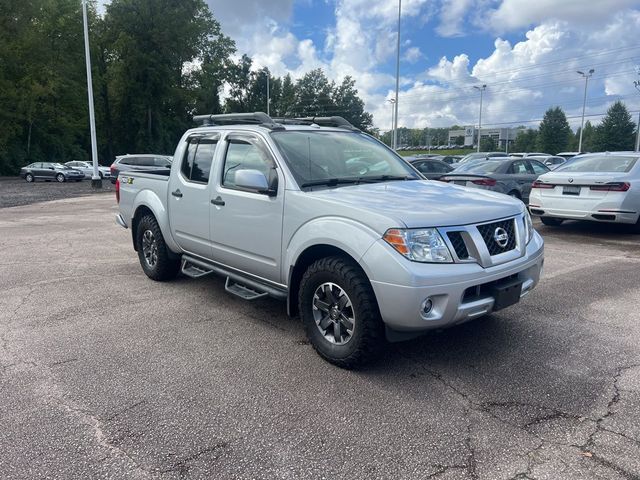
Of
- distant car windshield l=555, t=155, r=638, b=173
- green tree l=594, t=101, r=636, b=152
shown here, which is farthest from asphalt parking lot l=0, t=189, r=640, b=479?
green tree l=594, t=101, r=636, b=152

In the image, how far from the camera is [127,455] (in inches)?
105

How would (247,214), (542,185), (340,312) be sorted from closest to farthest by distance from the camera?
(340,312)
(247,214)
(542,185)

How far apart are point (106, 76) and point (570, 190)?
50718 mm

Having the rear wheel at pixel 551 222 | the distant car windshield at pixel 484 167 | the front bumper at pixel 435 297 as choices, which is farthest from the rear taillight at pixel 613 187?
the front bumper at pixel 435 297

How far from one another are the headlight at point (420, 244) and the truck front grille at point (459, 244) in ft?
0.31

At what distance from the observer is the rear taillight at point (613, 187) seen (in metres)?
8.45

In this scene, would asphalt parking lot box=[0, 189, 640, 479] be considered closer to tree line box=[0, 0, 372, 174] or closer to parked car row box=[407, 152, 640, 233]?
parked car row box=[407, 152, 640, 233]

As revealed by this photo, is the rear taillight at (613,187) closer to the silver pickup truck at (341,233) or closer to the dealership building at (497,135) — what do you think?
the silver pickup truck at (341,233)

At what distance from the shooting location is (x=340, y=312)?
3.62 meters

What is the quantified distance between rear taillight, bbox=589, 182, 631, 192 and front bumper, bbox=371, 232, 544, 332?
6515 millimetres

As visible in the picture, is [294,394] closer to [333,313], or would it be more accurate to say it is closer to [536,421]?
[333,313]

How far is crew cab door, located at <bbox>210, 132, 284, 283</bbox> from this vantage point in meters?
4.17

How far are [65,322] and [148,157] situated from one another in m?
21.7

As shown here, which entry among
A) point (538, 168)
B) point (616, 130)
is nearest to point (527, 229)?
point (538, 168)
